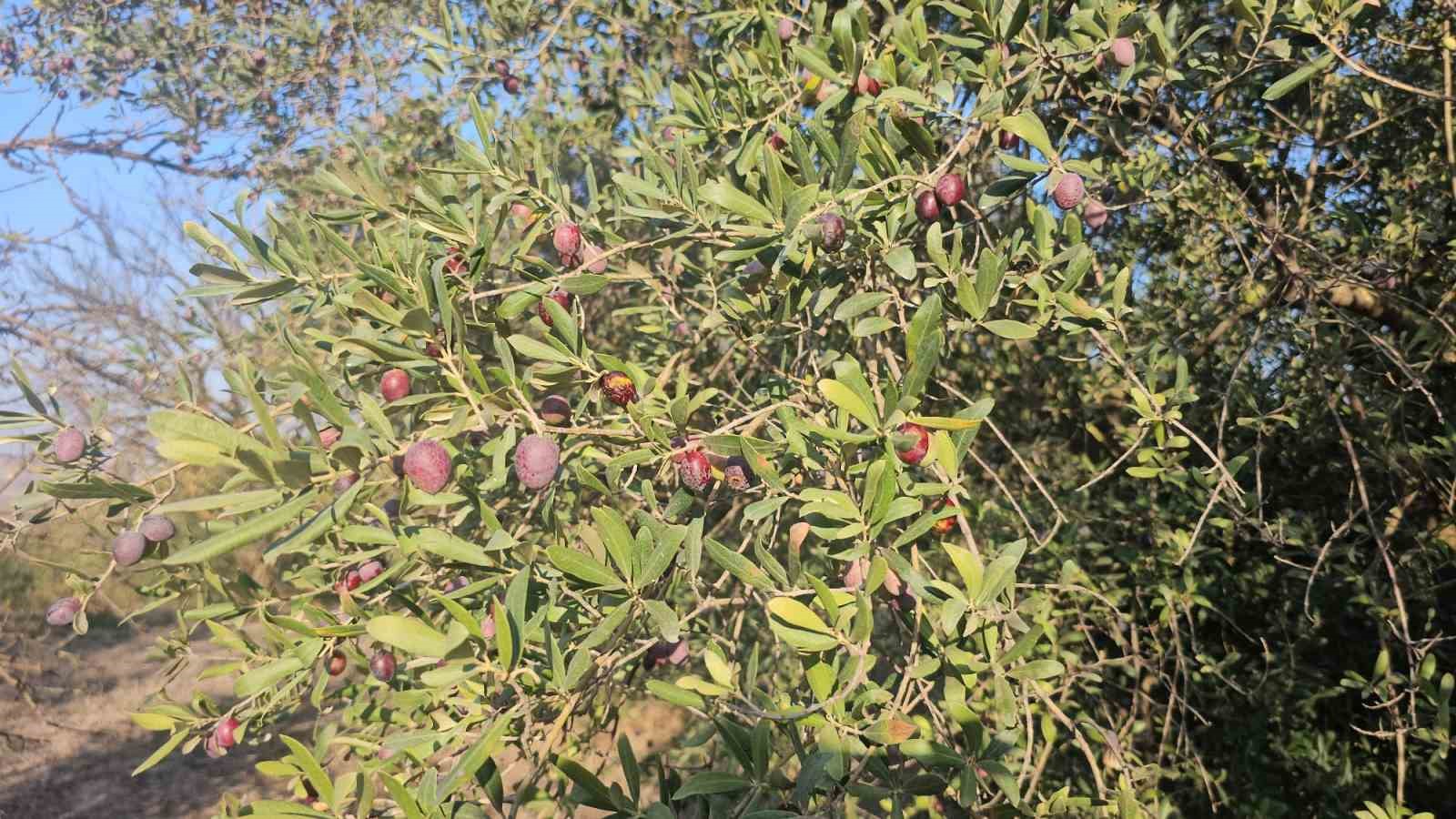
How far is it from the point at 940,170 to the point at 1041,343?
1466mm

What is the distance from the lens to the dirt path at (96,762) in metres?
4.52

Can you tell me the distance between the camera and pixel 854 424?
127cm

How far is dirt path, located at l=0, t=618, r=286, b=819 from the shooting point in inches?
178

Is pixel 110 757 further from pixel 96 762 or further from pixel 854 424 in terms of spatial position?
pixel 854 424

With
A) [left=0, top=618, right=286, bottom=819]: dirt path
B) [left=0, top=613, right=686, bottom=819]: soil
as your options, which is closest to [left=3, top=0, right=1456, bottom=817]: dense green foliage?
[left=0, top=613, right=686, bottom=819]: soil

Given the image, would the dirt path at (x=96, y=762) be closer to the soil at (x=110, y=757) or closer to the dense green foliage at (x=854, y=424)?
the soil at (x=110, y=757)

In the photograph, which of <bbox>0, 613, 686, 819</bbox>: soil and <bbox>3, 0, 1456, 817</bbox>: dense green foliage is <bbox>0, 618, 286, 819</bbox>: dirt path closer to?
<bbox>0, 613, 686, 819</bbox>: soil

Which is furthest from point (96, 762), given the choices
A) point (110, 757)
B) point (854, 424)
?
point (854, 424)

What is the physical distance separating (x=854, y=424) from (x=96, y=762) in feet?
20.5

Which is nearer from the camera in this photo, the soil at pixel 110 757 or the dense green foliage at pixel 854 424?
the dense green foliage at pixel 854 424

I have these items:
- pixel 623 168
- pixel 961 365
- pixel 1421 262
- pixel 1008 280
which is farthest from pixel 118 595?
pixel 1421 262

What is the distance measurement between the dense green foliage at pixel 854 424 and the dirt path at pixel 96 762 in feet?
11.3

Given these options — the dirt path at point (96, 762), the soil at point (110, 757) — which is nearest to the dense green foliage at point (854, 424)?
the soil at point (110, 757)

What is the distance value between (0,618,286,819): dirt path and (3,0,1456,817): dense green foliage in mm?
3457
